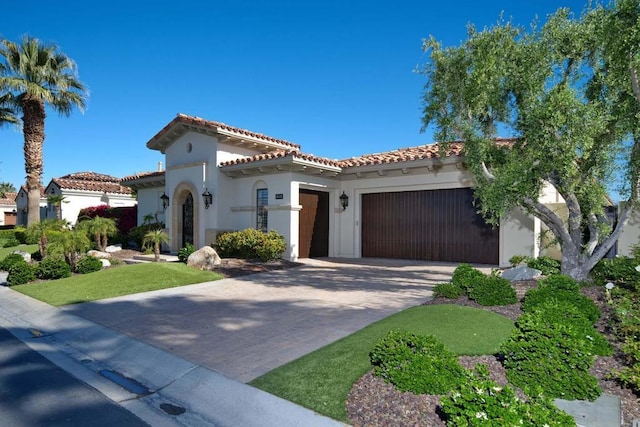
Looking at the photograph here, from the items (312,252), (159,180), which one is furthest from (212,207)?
(159,180)

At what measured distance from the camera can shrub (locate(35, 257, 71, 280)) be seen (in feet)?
38.7

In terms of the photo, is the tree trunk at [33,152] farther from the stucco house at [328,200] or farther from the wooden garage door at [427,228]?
the wooden garage door at [427,228]

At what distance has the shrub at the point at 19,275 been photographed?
37.0 ft

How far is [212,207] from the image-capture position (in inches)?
654

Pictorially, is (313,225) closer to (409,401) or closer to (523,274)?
(523,274)

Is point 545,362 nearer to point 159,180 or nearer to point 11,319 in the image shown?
point 11,319

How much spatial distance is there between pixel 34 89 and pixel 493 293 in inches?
946

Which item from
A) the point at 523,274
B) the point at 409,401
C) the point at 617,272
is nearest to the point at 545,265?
the point at 523,274

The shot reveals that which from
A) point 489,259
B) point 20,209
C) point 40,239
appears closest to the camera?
point 489,259

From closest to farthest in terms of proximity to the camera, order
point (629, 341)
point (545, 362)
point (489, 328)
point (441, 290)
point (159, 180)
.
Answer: point (545, 362) → point (629, 341) → point (489, 328) → point (441, 290) → point (159, 180)

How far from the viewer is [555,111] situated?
22.5 feet

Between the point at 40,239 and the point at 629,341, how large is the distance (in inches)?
722

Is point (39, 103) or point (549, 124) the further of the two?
point (39, 103)

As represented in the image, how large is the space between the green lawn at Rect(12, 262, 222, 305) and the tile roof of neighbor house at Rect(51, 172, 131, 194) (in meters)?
19.7
